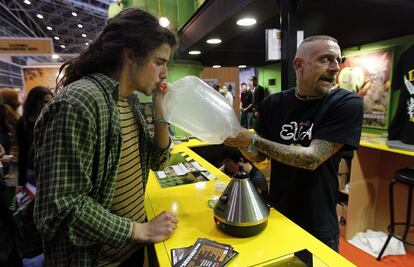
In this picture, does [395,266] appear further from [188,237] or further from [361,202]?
[188,237]

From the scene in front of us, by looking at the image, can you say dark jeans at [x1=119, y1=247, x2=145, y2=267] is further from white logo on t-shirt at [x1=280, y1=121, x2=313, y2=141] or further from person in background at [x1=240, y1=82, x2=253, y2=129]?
person in background at [x1=240, y1=82, x2=253, y2=129]

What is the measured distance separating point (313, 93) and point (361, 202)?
6.39 ft

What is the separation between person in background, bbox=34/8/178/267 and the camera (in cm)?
66

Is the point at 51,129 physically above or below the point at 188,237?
above

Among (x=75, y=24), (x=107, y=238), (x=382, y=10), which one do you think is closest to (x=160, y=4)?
(x=382, y=10)

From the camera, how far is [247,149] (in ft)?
4.09

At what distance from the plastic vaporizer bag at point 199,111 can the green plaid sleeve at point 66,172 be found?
0.46m

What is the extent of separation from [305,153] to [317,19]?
1421 millimetres

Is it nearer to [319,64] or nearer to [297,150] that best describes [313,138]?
[297,150]

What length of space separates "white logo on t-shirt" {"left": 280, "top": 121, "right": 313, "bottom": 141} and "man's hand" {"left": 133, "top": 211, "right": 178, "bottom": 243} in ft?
2.22

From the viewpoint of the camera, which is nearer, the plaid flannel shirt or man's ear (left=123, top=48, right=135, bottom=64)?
the plaid flannel shirt

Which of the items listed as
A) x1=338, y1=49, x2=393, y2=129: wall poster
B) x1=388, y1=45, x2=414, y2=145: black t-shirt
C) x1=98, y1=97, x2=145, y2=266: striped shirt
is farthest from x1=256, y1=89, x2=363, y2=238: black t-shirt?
x1=338, y1=49, x2=393, y2=129: wall poster

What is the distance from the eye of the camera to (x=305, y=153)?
103cm

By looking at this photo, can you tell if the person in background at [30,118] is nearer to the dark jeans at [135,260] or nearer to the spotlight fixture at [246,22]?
the dark jeans at [135,260]
